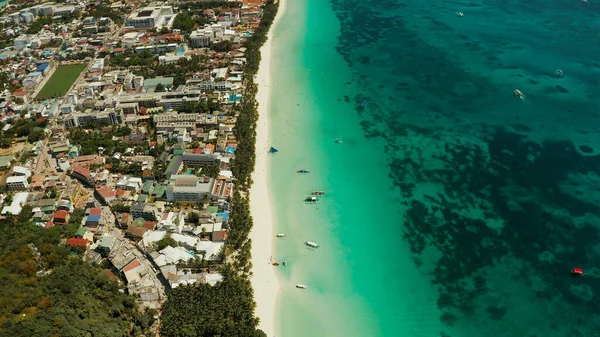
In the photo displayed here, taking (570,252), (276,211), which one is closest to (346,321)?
(276,211)

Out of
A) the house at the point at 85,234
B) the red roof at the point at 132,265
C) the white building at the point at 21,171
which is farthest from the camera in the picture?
the white building at the point at 21,171

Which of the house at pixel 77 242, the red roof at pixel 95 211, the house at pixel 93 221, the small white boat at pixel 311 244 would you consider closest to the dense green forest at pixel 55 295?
the house at pixel 77 242

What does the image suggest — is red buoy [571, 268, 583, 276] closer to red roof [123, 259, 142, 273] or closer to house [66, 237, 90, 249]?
red roof [123, 259, 142, 273]

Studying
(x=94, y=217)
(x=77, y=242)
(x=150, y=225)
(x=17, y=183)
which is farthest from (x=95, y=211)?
(x=17, y=183)

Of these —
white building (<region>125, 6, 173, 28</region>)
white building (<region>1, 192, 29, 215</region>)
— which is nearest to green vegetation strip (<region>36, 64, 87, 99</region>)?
white building (<region>125, 6, 173, 28</region>)

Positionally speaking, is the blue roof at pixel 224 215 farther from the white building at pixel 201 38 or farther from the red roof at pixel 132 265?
the white building at pixel 201 38
